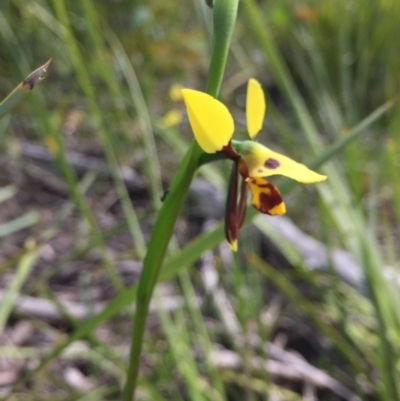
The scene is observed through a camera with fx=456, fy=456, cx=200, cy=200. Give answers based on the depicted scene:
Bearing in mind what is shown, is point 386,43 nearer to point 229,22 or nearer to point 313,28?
point 313,28

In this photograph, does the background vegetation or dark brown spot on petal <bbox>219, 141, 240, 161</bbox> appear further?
the background vegetation

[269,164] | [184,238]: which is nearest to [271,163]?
[269,164]

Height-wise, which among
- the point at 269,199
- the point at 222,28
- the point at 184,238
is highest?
the point at 222,28

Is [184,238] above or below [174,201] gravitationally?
below

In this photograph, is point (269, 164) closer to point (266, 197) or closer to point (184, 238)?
point (266, 197)

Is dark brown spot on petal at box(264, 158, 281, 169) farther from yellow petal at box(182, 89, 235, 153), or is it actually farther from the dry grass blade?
the dry grass blade

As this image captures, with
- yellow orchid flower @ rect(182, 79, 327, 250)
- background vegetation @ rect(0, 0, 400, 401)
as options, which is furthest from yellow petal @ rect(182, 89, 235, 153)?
background vegetation @ rect(0, 0, 400, 401)

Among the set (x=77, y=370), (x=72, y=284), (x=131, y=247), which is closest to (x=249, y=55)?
(x=131, y=247)
